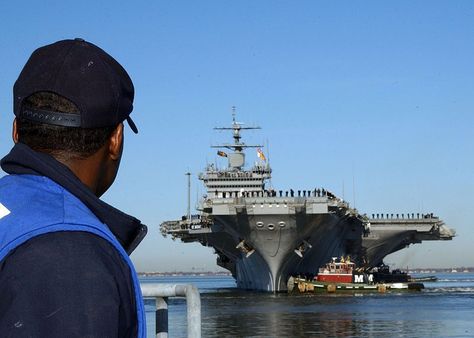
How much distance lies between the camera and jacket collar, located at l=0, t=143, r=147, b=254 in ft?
5.42

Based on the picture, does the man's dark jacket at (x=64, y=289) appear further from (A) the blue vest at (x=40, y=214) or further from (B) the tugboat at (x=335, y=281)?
(B) the tugboat at (x=335, y=281)

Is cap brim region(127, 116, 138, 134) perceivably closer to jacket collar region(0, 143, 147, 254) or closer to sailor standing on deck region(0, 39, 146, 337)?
sailor standing on deck region(0, 39, 146, 337)

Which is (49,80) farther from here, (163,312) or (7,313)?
(163,312)

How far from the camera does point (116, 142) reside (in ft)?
5.96

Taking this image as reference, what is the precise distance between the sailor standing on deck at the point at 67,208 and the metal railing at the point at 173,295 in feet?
2.52

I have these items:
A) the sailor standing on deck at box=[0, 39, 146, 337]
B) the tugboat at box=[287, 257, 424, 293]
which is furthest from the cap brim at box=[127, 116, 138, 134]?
the tugboat at box=[287, 257, 424, 293]

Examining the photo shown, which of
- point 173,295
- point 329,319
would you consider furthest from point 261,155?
point 173,295

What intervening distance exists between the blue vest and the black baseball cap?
0.44ft

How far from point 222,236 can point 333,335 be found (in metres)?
30.0

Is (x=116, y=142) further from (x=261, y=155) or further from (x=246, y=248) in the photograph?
(x=261, y=155)

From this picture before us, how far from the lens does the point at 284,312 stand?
125ft

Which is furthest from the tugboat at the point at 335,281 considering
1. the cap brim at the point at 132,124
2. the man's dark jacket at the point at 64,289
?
the man's dark jacket at the point at 64,289

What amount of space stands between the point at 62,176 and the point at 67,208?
122 mm

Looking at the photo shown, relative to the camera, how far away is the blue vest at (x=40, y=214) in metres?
1.47
